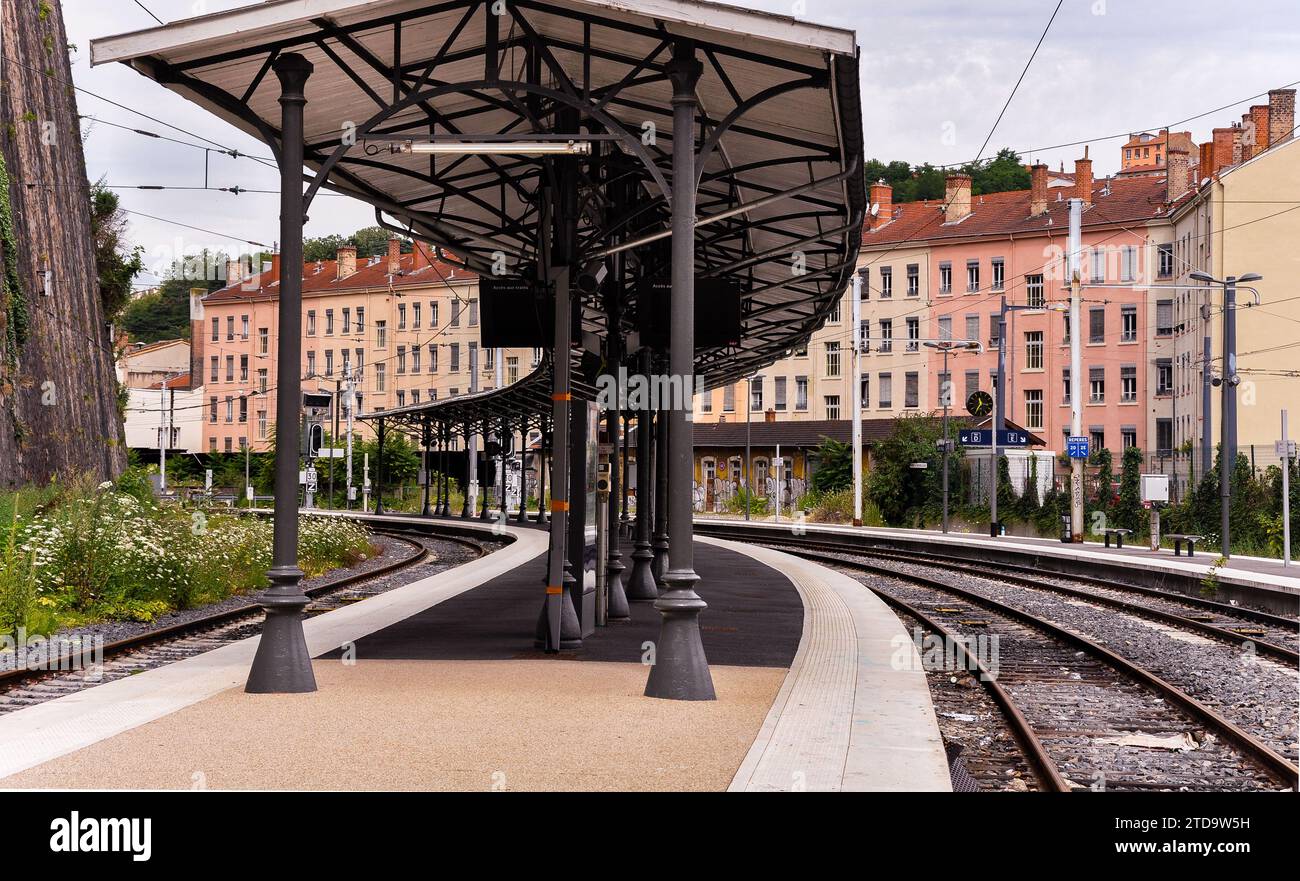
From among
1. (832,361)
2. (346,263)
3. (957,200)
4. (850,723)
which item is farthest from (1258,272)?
(346,263)

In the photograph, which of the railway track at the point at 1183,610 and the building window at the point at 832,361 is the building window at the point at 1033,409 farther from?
the railway track at the point at 1183,610

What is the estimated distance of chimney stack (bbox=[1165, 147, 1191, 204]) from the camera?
68812mm

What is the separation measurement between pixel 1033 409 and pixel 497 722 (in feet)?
221

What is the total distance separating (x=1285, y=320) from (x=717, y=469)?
1139 inches

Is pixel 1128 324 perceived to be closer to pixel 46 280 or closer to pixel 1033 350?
pixel 1033 350

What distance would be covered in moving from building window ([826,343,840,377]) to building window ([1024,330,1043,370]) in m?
10.8

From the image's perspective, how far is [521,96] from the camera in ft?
43.1

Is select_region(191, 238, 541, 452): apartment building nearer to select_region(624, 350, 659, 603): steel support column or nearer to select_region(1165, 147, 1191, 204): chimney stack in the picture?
select_region(1165, 147, 1191, 204): chimney stack

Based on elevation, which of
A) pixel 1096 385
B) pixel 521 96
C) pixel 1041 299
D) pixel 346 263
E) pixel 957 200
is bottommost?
pixel 521 96

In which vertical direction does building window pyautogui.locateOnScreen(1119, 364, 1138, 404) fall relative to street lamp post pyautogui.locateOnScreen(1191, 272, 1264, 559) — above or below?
above
